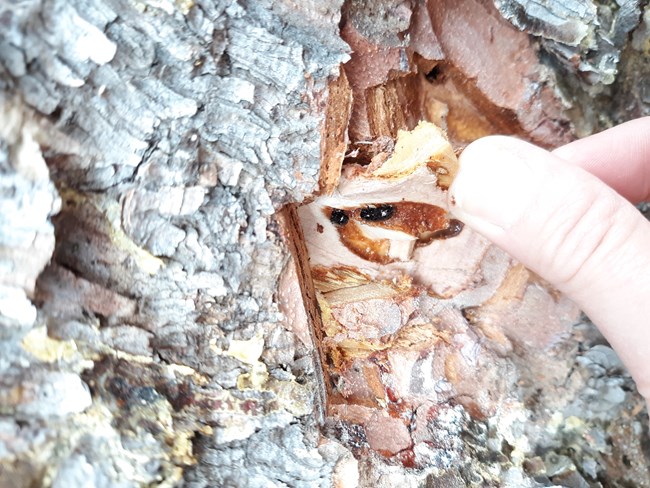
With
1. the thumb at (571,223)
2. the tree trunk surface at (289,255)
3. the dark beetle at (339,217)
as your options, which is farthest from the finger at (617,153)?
the dark beetle at (339,217)

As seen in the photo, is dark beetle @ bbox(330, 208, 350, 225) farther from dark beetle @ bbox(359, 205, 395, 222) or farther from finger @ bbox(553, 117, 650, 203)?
finger @ bbox(553, 117, 650, 203)

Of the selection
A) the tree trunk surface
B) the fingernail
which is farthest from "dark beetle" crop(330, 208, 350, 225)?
the fingernail

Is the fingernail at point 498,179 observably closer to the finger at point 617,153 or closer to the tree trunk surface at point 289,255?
the tree trunk surface at point 289,255

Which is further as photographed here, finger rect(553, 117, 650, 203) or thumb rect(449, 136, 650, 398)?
finger rect(553, 117, 650, 203)

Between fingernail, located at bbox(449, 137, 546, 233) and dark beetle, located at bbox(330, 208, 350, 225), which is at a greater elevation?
fingernail, located at bbox(449, 137, 546, 233)

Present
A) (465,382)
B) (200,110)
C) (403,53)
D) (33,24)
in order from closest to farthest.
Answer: (33,24), (200,110), (403,53), (465,382)

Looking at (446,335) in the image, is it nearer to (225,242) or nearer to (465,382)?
(465,382)

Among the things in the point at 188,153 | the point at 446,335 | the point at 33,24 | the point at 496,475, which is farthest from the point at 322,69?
the point at 496,475
